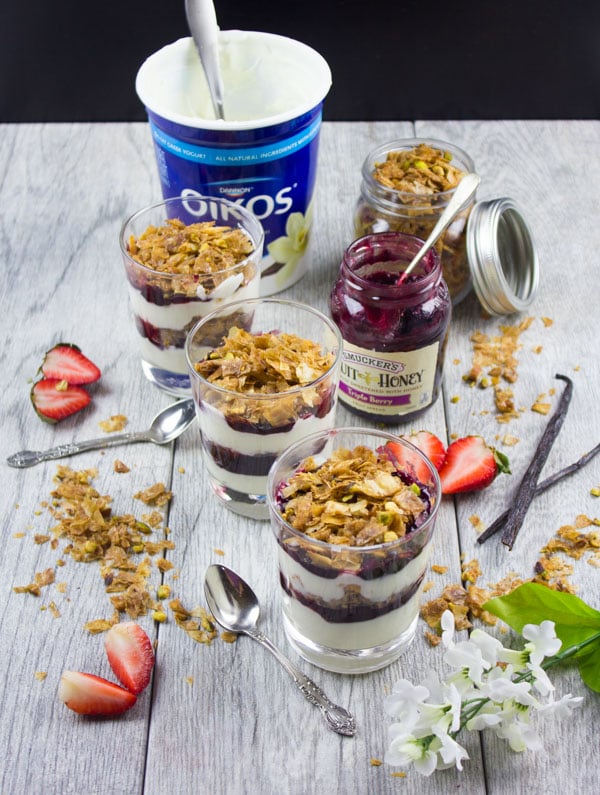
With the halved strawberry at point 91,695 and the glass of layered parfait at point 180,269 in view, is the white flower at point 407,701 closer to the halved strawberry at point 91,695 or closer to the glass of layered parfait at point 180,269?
the halved strawberry at point 91,695

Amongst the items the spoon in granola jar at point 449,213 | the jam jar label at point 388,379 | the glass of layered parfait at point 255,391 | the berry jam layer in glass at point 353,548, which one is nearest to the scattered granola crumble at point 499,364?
the jam jar label at point 388,379

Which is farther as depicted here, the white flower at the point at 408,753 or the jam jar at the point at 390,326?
the jam jar at the point at 390,326

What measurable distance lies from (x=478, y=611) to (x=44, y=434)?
2.45ft

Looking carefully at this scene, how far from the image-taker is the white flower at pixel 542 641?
112cm

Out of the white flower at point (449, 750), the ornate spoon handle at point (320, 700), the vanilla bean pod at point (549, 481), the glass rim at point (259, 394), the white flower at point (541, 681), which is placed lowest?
the vanilla bean pod at point (549, 481)

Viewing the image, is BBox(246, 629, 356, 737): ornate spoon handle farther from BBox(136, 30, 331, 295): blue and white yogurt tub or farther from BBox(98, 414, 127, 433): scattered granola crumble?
BBox(136, 30, 331, 295): blue and white yogurt tub

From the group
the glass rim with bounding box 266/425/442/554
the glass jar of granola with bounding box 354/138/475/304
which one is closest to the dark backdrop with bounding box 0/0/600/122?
the glass jar of granola with bounding box 354/138/475/304

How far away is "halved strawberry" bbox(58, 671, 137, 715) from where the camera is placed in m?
1.21

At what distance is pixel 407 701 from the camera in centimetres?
109

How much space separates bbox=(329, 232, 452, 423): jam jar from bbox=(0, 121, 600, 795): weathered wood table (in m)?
0.07

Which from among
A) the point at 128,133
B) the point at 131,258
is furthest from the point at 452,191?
the point at 128,133

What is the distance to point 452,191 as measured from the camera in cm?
171

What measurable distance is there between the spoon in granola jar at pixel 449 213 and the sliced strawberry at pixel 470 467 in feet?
0.91

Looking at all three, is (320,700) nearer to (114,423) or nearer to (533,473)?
(533,473)
